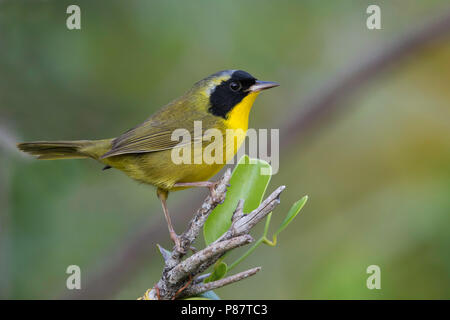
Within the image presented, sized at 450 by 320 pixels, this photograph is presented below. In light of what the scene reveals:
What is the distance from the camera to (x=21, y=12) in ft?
19.2

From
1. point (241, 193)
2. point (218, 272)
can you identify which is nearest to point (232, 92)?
point (241, 193)

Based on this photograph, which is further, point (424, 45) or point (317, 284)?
point (424, 45)

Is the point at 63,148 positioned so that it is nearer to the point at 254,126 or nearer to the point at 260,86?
the point at 260,86

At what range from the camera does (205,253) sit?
2477 millimetres

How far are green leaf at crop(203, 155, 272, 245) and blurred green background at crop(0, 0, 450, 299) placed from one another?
2568mm

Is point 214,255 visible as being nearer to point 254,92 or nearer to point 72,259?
point 254,92

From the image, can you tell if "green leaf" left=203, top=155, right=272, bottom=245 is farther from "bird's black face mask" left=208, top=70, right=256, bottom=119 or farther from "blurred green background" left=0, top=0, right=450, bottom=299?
"blurred green background" left=0, top=0, right=450, bottom=299

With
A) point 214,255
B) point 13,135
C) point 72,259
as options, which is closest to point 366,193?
point 72,259

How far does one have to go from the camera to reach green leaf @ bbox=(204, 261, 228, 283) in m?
2.54

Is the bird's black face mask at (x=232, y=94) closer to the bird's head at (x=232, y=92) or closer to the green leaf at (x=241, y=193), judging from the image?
the bird's head at (x=232, y=92)

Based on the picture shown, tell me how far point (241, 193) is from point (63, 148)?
2.19 m

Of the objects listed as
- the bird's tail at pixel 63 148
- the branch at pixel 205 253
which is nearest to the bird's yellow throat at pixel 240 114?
the bird's tail at pixel 63 148

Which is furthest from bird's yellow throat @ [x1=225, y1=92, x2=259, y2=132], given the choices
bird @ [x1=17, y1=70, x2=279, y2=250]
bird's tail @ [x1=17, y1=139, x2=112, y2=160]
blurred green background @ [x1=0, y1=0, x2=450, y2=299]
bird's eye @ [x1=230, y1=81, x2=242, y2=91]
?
blurred green background @ [x1=0, y1=0, x2=450, y2=299]
